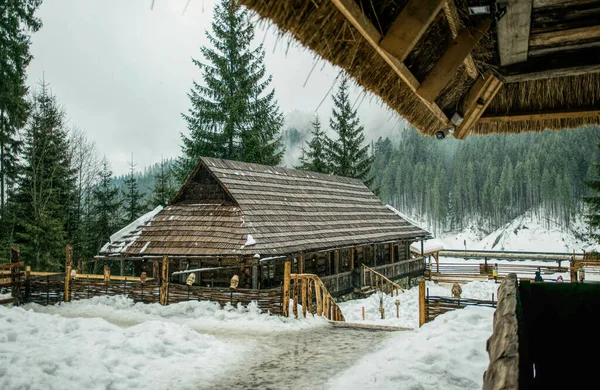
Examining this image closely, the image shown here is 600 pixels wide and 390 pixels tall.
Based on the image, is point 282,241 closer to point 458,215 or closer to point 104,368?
point 104,368

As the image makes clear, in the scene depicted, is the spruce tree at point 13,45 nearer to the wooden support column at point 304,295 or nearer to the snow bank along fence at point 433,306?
the wooden support column at point 304,295

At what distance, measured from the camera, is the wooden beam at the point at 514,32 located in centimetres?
274

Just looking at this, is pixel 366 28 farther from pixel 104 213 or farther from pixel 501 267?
pixel 501 267

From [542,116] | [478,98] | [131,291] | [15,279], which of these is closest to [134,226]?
[15,279]

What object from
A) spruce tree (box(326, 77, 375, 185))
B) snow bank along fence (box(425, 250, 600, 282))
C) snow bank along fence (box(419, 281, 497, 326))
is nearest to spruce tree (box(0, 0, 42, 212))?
snow bank along fence (box(419, 281, 497, 326))

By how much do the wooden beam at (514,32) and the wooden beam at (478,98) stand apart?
0.33 metres

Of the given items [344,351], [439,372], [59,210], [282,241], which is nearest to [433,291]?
[282,241]

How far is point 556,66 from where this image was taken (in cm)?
371

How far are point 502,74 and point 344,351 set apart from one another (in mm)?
5944

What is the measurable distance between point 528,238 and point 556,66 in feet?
253

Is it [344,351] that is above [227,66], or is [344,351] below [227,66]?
below

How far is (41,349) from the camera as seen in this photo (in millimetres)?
6117

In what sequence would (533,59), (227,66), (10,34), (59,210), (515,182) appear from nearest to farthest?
(533,59) → (10,34) → (59,210) → (227,66) → (515,182)

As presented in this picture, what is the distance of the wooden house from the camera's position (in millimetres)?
14477
